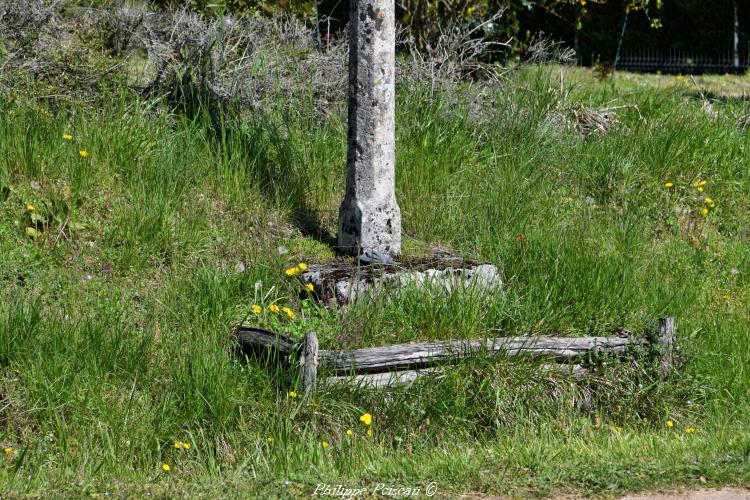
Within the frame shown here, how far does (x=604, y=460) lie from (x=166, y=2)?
783 cm

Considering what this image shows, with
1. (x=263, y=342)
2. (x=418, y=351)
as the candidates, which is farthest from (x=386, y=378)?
(x=263, y=342)

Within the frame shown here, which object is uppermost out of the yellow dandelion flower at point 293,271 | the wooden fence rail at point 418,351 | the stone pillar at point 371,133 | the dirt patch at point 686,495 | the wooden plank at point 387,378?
the stone pillar at point 371,133

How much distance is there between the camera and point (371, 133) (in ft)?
23.1

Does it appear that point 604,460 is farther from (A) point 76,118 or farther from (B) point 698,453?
(A) point 76,118

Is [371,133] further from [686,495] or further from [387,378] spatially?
[686,495]

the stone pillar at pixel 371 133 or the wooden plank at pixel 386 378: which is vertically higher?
the stone pillar at pixel 371 133

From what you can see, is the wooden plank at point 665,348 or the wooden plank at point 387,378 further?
the wooden plank at point 665,348

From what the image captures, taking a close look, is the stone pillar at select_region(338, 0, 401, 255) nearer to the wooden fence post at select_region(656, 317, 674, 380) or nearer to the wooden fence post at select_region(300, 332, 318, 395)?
the wooden fence post at select_region(300, 332, 318, 395)

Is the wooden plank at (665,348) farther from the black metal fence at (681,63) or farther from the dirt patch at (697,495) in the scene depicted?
the black metal fence at (681,63)

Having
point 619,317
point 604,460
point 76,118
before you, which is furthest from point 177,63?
point 604,460

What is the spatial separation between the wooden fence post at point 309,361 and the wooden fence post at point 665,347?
240 centimetres

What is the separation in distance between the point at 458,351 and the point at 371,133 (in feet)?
6.04

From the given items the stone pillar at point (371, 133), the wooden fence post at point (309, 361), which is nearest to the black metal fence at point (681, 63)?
the stone pillar at point (371, 133)

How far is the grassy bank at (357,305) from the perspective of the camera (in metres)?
5.43
